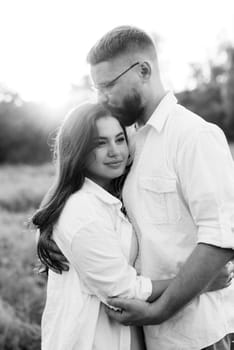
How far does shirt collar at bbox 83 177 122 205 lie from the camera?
2.43 m

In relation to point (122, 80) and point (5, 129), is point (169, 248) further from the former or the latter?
point (5, 129)

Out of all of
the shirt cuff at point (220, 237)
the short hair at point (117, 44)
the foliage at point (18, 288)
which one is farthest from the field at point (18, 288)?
the shirt cuff at point (220, 237)

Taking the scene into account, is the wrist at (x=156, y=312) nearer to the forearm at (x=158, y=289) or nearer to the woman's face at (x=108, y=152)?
the forearm at (x=158, y=289)

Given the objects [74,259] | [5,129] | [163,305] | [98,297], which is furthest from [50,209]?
[5,129]

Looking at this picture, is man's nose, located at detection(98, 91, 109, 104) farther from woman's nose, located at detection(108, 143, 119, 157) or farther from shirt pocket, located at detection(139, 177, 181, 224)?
shirt pocket, located at detection(139, 177, 181, 224)

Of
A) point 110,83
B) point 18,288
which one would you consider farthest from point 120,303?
point 18,288

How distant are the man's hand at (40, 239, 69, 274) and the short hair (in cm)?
86

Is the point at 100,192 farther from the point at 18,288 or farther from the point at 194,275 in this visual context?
the point at 18,288

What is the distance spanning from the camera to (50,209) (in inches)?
95.3

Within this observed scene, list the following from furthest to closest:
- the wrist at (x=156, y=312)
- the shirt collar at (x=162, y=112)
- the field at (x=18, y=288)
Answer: the field at (x=18, y=288) → the shirt collar at (x=162, y=112) → the wrist at (x=156, y=312)

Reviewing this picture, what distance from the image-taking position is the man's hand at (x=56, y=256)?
8.03 ft

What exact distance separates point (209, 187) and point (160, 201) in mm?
264

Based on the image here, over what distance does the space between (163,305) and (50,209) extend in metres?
0.63

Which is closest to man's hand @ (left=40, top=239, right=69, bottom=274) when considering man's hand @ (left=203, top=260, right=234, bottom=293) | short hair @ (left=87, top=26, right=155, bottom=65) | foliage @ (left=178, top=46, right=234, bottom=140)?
man's hand @ (left=203, top=260, right=234, bottom=293)
